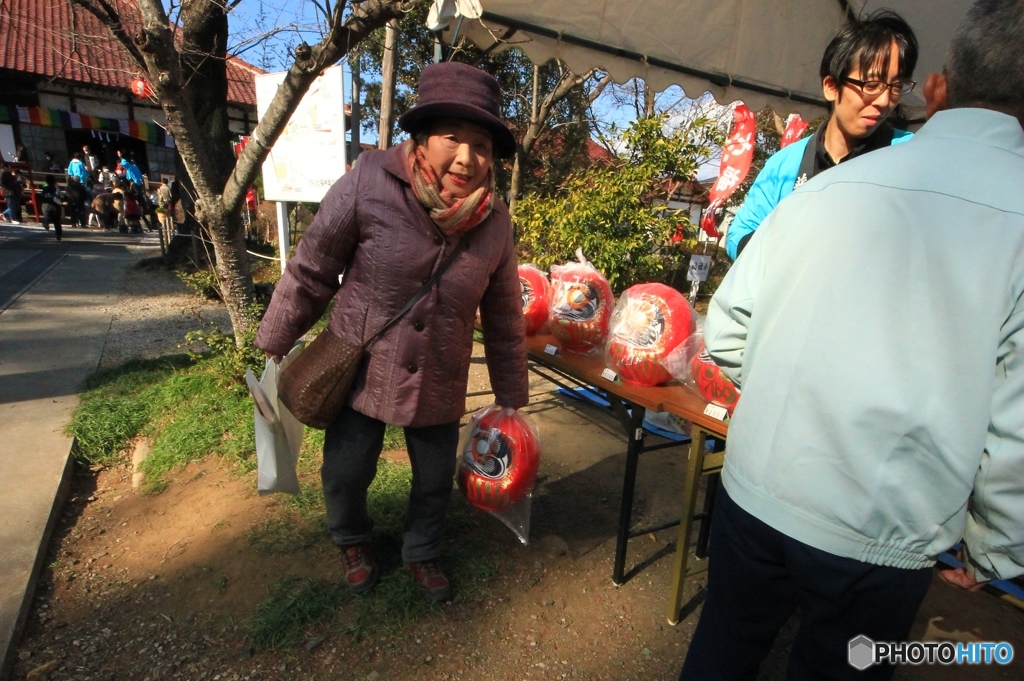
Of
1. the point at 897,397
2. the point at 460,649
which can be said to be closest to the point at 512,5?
the point at 897,397

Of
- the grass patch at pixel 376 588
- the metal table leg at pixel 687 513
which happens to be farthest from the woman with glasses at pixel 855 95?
the grass patch at pixel 376 588

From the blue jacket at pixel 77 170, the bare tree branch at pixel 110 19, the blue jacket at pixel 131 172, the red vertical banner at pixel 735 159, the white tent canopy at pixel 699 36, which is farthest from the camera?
the blue jacket at pixel 131 172

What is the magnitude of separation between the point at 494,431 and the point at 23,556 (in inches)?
79.1

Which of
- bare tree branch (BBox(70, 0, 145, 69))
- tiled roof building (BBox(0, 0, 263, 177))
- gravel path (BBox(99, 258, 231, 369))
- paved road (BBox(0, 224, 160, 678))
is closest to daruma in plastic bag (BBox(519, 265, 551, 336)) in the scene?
paved road (BBox(0, 224, 160, 678))

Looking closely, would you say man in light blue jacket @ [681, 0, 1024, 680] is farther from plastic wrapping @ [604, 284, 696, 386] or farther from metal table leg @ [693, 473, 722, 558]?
metal table leg @ [693, 473, 722, 558]

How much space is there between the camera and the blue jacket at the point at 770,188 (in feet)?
7.13

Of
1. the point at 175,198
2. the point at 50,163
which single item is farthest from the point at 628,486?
the point at 50,163

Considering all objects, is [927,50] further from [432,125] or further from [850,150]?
[432,125]

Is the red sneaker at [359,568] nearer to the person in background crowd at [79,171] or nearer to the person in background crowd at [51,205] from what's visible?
the person in background crowd at [51,205]

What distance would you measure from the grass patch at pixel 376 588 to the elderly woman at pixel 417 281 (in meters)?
0.32

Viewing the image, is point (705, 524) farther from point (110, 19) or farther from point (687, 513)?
point (110, 19)

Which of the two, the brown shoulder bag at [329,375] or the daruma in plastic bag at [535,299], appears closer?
the brown shoulder bag at [329,375]

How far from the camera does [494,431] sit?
218 cm

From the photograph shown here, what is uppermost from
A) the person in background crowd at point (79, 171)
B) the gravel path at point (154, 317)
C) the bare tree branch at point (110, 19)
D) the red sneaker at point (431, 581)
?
the bare tree branch at point (110, 19)
